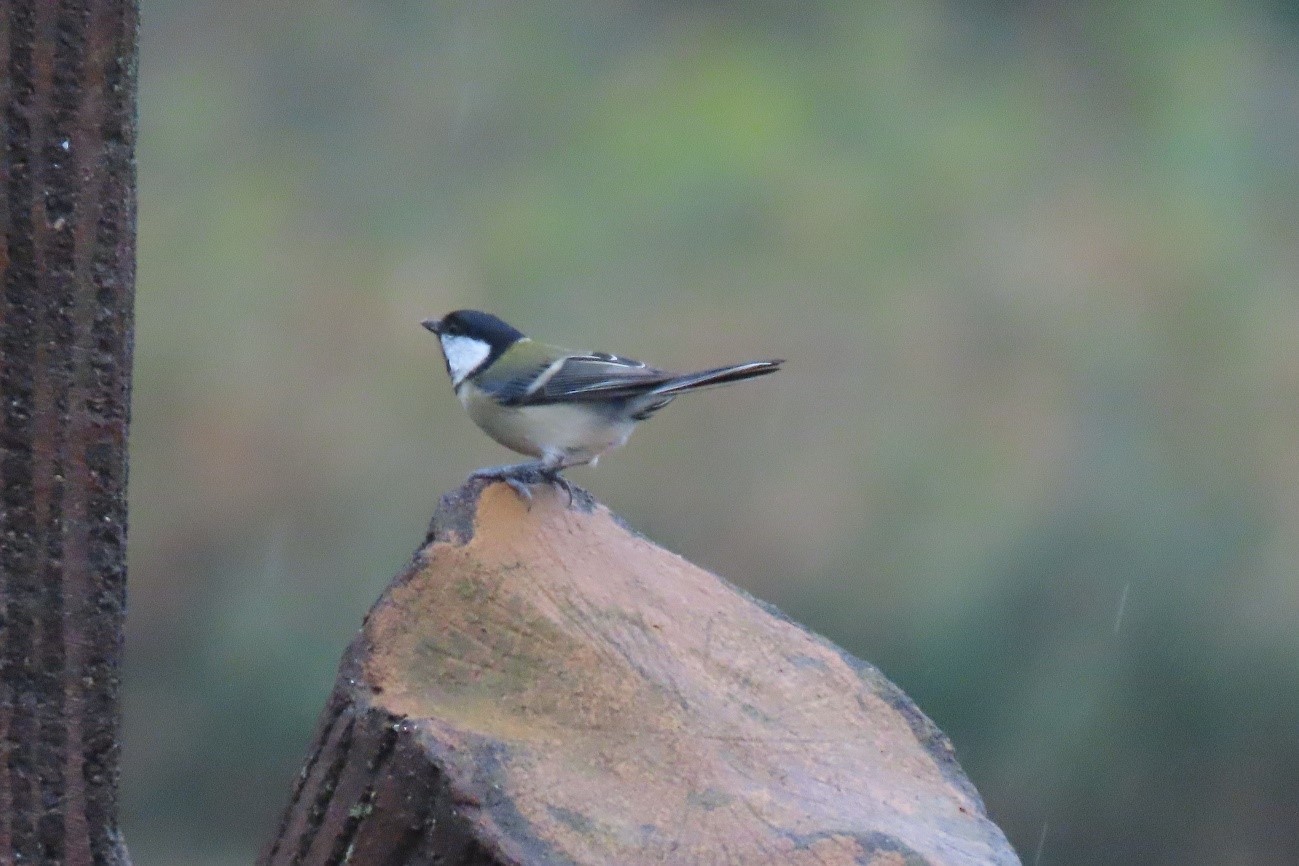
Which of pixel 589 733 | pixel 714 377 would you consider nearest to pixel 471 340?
pixel 714 377

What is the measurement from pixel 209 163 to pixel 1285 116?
9.37ft

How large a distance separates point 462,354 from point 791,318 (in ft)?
5.44

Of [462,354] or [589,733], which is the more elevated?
[462,354]

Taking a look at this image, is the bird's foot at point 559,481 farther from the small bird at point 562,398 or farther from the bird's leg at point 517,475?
the small bird at point 562,398

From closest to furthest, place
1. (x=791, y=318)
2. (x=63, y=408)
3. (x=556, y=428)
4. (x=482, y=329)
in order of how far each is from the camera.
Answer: (x=63, y=408) < (x=556, y=428) < (x=482, y=329) < (x=791, y=318)

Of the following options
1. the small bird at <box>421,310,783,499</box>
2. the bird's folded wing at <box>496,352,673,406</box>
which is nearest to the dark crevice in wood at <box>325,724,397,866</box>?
the small bird at <box>421,310,783,499</box>

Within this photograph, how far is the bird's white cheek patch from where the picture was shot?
7.66ft

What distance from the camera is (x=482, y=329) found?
7.73 feet

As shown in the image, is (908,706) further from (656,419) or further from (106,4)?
(656,419)

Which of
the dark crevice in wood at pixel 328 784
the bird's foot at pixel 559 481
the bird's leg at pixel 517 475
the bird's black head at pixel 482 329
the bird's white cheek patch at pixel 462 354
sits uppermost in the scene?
the bird's black head at pixel 482 329

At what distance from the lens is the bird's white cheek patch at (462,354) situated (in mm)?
2336

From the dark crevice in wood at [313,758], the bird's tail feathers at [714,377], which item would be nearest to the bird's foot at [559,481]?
the bird's tail feathers at [714,377]

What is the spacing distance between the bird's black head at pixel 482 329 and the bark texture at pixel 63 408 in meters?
0.99

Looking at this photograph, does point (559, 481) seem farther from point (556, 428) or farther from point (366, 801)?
point (366, 801)
